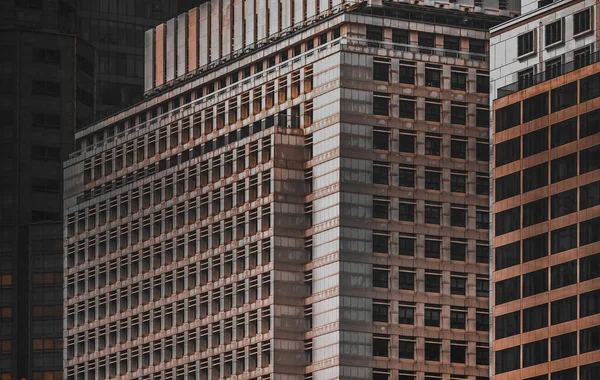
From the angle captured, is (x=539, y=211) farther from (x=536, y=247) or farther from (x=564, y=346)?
(x=564, y=346)

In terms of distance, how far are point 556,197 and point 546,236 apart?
11.1ft

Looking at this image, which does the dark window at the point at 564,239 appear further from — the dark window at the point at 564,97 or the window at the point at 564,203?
the dark window at the point at 564,97

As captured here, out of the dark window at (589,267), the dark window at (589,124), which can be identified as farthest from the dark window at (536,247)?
the dark window at (589,124)

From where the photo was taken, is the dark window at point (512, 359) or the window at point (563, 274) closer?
the window at point (563, 274)

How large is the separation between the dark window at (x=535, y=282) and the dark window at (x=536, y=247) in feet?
4.50

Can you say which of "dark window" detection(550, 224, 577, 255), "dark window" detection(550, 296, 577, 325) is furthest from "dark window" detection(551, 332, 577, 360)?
"dark window" detection(550, 224, 577, 255)

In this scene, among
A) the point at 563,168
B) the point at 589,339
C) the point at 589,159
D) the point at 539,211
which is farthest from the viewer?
the point at 539,211

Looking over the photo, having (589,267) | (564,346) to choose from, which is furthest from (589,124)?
(564,346)

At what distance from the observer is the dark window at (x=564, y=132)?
646 ft

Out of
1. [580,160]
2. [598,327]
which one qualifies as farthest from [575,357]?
[580,160]

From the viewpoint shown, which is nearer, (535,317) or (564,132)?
(535,317)

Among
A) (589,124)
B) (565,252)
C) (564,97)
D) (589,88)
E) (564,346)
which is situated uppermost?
(564,97)

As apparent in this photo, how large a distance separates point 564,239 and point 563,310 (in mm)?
6028

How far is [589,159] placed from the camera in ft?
638
